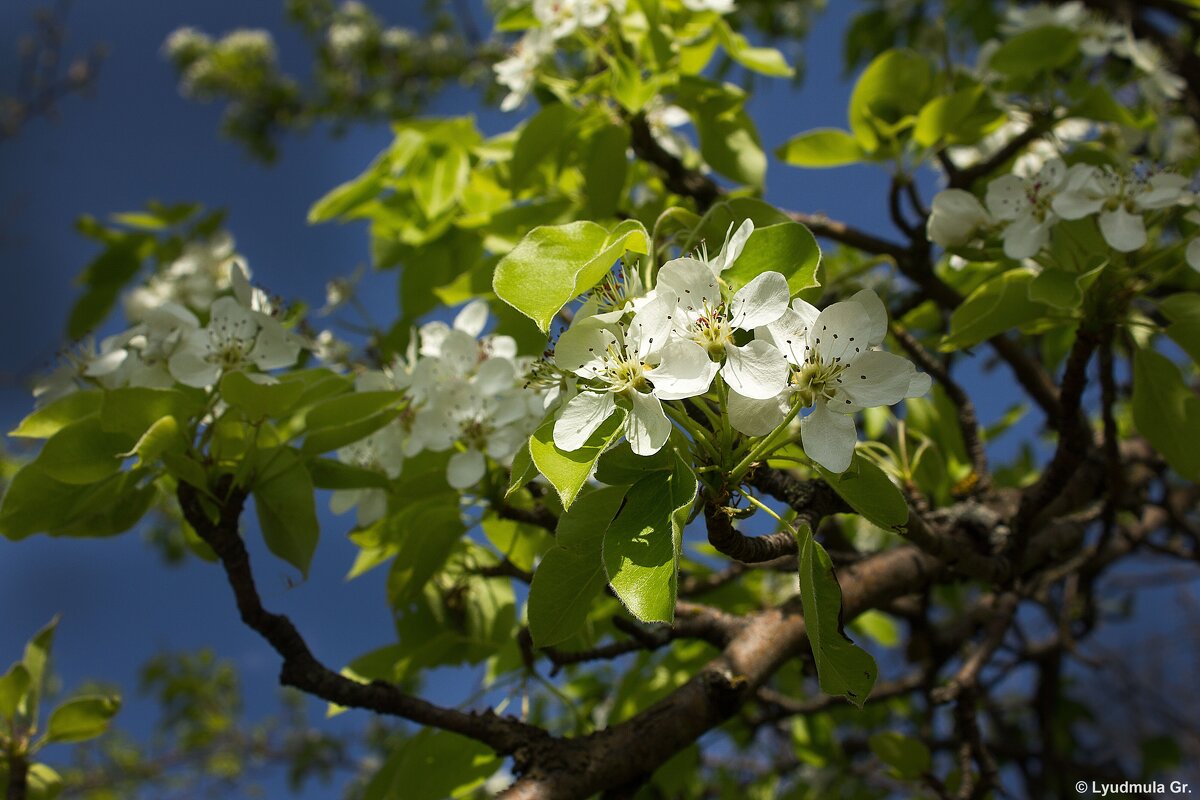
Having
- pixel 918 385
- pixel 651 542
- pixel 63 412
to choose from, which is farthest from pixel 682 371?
pixel 63 412

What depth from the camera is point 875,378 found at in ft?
3.44

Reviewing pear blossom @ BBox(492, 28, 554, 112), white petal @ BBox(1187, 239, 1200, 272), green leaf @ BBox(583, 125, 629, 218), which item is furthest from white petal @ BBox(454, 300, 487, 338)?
white petal @ BBox(1187, 239, 1200, 272)

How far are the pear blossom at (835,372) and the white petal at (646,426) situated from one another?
0.11m

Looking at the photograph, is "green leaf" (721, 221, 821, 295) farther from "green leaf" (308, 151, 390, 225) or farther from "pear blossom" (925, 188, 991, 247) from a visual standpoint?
"green leaf" (308, 151, 390, 225)

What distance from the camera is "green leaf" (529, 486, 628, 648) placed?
3.46 feet

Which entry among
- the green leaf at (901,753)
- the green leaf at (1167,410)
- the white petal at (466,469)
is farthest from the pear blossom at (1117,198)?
the green leaf at (901,753)

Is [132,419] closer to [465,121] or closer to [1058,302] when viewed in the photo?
[465,121]

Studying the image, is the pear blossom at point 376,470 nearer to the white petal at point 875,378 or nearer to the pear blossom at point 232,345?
the pear blossom at point 232,345

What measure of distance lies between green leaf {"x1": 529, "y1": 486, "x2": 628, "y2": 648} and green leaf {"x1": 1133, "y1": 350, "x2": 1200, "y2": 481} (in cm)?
98

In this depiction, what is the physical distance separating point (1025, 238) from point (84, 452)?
149cm

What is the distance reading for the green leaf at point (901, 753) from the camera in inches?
74.4

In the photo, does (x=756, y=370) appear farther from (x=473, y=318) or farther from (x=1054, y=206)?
(x=473, y=318)

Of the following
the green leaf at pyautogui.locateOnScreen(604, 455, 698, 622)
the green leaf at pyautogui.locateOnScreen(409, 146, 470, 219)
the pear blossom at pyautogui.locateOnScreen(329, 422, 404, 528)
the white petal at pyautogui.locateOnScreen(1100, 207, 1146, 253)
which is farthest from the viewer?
the green leaf at pyautogui.locateOnScreen(409, 146, 470, 219)

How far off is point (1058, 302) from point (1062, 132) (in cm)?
131
